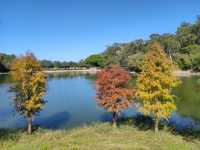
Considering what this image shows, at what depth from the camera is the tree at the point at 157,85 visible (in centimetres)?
2625

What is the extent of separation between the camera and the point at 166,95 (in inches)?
1031

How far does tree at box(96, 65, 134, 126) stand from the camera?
29.1 meters

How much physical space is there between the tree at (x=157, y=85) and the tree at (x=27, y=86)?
10.1 meters

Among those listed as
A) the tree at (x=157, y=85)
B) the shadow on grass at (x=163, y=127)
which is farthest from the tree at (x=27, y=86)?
the tree at (x=157, y=85)

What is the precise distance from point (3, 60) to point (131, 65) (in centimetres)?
7431

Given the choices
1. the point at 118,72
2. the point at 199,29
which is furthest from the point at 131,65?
the point at 118,72

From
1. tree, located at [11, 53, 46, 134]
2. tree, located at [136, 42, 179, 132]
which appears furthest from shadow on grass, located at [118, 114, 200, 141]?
tree, located at [11, 53, 46, 134]

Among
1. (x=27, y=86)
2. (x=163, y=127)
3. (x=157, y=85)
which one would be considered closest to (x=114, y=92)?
(x=157, y=85)

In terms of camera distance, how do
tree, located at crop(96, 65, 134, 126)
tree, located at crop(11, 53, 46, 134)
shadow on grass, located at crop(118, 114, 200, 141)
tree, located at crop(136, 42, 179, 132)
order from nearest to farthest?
shadow on grass, located at crop(118, 114, 200, 141) < tree, located at crop(136, 42, 179, 132) < tree, located at crop(11, 53, 46, 134) < tree, located at crop(96, 65, 134, 126)

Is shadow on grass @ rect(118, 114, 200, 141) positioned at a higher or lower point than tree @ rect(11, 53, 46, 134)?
lower

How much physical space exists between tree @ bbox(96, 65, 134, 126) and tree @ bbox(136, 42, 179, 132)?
238 centimetres

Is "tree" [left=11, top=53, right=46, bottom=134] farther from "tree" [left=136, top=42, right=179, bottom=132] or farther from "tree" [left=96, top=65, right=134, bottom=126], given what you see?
"tree" [left=136, top=42, right=179, bottom=132]

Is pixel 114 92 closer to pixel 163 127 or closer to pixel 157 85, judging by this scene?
pixel 157 85

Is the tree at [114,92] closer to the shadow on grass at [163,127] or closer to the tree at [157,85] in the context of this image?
the tree at [157,85]
